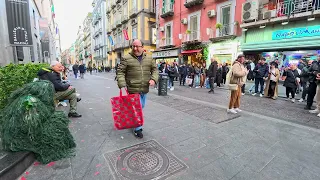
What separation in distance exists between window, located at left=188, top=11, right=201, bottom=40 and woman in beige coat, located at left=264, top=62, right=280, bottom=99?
34.7ft

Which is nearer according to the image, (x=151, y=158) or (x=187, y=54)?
(x=151, y=158)

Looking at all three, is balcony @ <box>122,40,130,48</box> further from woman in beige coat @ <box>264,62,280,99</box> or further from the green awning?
woman in beige coat @ <box>264,62,280,99</box>

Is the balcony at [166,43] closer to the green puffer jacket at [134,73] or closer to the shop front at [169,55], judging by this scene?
the shop front at [169,55]

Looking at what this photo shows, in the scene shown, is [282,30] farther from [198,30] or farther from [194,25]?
[194,25]

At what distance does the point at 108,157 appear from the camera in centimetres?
249

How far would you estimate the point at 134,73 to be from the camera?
10.0ft

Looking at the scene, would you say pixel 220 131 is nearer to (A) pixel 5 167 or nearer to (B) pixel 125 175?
(B) pixel 125 175

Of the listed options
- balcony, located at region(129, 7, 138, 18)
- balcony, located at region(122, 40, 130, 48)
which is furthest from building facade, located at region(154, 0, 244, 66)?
balcony, located at region(122, 40, 130, 48)

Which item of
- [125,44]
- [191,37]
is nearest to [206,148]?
[191,37]

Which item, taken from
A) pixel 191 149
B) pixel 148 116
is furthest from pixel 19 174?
pixel 148 116

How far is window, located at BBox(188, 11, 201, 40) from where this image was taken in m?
17.0

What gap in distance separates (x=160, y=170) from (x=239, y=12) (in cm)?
1481

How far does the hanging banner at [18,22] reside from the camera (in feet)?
25.3

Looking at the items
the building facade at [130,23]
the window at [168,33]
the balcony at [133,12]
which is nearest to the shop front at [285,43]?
the window at [168,33]
